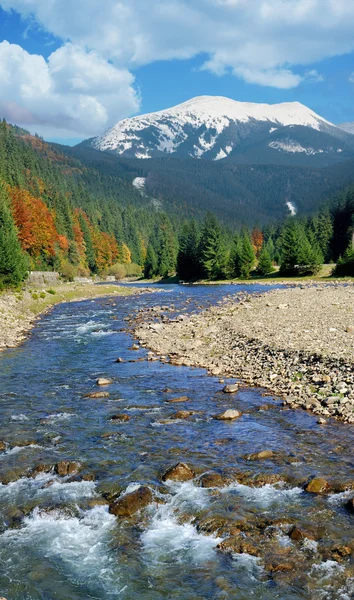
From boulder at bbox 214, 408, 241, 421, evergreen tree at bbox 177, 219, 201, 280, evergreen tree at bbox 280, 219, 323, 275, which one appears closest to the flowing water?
boulder at bbox 214, 408, 241, 421

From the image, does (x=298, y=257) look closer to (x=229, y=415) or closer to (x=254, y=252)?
(x=254, y=252)

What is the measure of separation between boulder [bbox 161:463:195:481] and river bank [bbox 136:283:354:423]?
726cm

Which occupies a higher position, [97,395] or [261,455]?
[97,395]

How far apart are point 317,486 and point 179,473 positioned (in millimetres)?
4339

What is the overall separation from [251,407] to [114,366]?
38.4 feet

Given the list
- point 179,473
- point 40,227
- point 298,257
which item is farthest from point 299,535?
point 40,227

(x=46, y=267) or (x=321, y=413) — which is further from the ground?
(x=46, y=267)

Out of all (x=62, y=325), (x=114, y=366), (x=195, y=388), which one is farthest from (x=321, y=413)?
(x=62, y=325)

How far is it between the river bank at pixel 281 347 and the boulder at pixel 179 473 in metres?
7.26

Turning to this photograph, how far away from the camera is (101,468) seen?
14930 mm

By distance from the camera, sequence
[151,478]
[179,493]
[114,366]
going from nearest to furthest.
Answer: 1. [179,493]
2. [151,478]
3. [114,366]

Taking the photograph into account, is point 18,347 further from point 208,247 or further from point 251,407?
point 208,247

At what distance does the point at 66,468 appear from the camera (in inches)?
581

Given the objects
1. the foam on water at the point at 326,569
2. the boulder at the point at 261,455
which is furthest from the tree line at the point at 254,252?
the foam on water at the point at 326,569
